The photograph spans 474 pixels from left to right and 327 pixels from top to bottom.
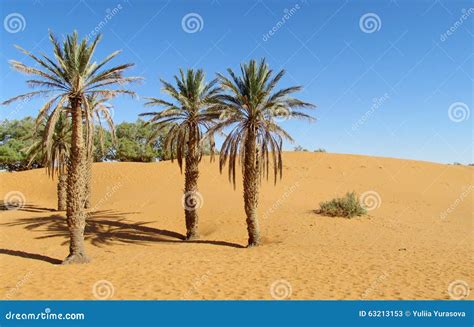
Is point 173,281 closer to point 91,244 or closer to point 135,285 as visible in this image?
point 135,285

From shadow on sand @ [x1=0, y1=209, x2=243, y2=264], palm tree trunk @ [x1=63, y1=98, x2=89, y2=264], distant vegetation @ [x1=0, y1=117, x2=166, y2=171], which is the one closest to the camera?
palm tree trunk @ [x1=63, y1=98, x2=89, y2=264]

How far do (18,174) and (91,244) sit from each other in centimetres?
3366

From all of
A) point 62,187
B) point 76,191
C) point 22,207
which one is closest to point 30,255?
point 76,191

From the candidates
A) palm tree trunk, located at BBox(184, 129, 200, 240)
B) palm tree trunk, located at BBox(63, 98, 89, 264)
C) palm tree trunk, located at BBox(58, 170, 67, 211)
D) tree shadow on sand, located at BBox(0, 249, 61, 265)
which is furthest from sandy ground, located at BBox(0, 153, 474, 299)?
palm tree trunk, located at BBox(184, 129, 200, 240)

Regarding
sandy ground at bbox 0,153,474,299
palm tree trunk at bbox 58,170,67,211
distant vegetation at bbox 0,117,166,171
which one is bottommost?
sandy ground at bbox 0,153,474,299

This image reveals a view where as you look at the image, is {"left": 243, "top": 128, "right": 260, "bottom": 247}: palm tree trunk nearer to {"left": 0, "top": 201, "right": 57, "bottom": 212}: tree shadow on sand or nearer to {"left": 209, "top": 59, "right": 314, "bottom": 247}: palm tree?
{"left": 209, "top": 59, "right": 314, "bottom": 247}: palm tree

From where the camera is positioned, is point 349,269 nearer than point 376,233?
Yes

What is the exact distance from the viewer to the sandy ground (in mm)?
11109

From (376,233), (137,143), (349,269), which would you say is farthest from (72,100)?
(137,143)

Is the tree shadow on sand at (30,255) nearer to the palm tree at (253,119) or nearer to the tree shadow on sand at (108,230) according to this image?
the tree shadow on sand at (108,230)

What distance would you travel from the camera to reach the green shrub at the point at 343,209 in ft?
80.2

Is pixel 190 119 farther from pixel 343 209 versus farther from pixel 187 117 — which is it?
pixel 343 209

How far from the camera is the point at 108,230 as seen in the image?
2256cm

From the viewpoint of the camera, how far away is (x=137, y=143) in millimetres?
64875
